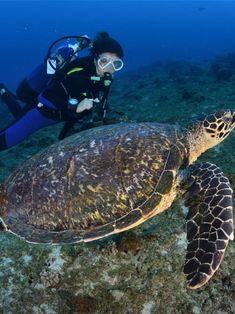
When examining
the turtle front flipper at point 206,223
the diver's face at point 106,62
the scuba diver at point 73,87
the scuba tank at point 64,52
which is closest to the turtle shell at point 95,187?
the turtle front flipper at point 206,223

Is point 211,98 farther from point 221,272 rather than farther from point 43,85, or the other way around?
point 221,272

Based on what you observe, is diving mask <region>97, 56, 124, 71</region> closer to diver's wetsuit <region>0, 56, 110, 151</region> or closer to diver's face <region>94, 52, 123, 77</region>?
diver's face <region>94, 52, 123, 77</region>

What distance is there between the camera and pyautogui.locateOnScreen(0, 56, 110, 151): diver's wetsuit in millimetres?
4824

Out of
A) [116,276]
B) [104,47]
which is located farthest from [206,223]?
[104,47]

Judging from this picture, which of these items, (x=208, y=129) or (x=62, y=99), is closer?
(x=208, y=129)

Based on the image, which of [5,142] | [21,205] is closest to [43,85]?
[5,142]

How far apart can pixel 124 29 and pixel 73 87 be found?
71218 mm

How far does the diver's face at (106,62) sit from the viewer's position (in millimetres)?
4887

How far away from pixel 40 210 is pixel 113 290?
3.64 feet

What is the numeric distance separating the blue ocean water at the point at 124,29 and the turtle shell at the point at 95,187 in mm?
22479

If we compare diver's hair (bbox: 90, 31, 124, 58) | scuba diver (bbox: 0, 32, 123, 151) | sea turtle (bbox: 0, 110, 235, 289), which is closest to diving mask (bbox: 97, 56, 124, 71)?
scuba diver (bbox: 0, 32, 123, 151)

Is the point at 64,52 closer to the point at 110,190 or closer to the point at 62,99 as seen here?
the point at 62,99

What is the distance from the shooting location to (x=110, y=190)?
9.65ft

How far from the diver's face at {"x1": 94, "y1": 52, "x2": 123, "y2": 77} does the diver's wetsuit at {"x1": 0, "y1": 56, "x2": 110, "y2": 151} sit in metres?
0.10
